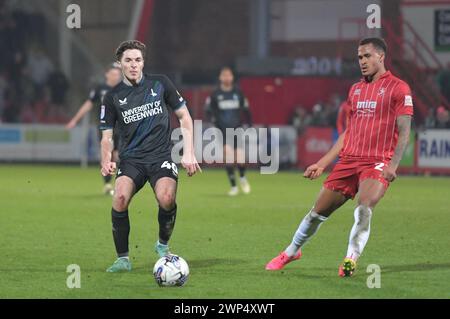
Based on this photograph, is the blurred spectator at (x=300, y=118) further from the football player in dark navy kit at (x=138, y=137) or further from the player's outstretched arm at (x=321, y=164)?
the player's outstretched arm at (x=321, y=164)

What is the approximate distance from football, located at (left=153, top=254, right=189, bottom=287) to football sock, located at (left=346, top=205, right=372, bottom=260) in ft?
5.28

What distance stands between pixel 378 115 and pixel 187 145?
1899 millimetres

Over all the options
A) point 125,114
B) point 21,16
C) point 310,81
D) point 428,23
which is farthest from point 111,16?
point 125,114

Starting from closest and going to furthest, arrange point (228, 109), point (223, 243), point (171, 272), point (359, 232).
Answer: point (171, 272)
point (359, 232)
point (223, 243)
point (228, 109)

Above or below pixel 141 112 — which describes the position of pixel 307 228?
below

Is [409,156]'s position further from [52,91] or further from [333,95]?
[52,91]

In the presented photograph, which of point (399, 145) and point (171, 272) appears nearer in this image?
point (171, 272)

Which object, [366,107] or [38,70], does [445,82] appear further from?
[366,107]

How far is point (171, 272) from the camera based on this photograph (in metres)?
9.51

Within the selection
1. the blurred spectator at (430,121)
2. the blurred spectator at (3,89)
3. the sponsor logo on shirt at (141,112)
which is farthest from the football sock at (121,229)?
the blurred spectator at (3,89)

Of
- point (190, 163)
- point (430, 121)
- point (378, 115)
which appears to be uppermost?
point (430, 121)

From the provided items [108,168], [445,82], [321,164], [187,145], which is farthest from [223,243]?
[445,82]

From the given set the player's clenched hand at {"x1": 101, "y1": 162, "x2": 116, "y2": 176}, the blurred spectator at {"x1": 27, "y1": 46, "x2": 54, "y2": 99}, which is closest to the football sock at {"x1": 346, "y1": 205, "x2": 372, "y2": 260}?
the player's clenched hand at {"x1": 101, "y1": 162, "x2": 116, "y2": 176}

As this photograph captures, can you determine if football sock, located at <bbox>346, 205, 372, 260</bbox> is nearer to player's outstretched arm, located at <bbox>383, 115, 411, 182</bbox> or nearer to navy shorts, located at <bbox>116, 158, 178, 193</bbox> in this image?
player's outstretched arm, located at <bbox>383, 115, 411, 182</bbox>
